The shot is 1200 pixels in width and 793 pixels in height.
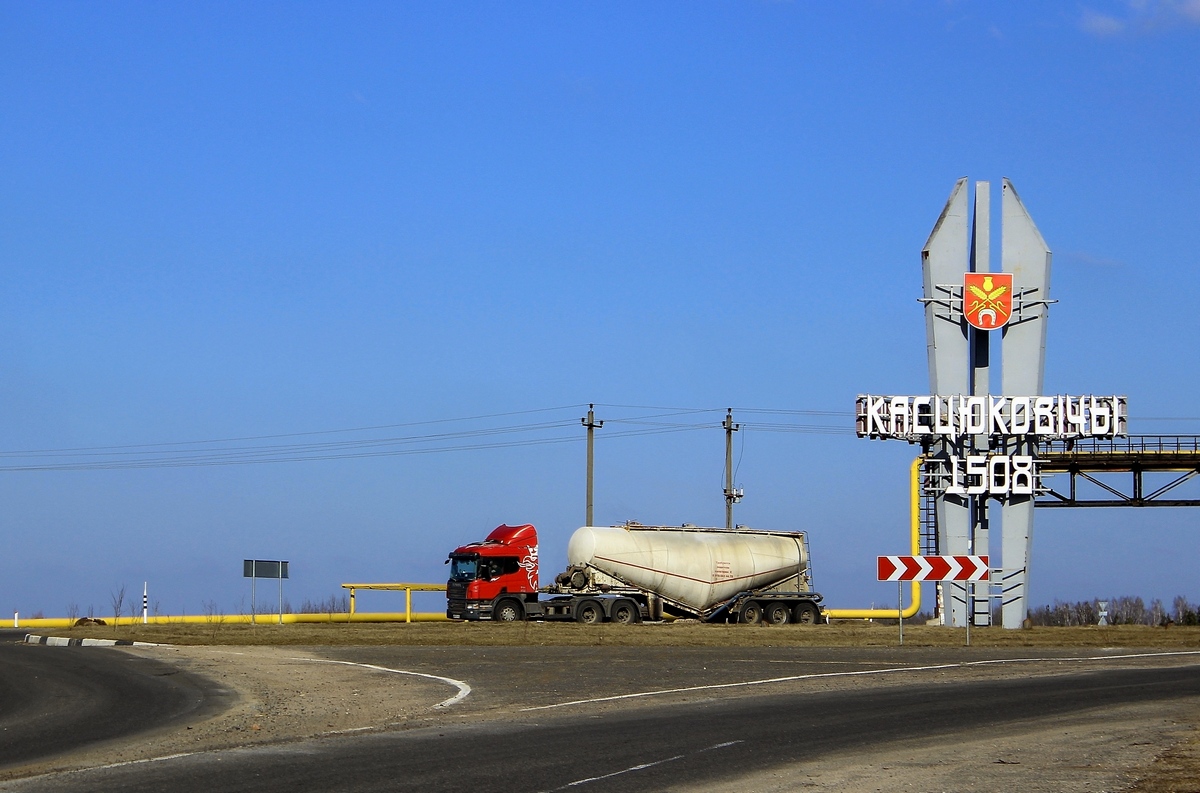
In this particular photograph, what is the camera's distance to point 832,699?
20.1 m

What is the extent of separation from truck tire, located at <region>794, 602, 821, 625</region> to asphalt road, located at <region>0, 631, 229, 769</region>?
29.4 metres

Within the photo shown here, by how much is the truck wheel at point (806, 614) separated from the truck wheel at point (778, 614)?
376 millimetres

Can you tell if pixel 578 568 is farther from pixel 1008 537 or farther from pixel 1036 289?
pixel 1036 289

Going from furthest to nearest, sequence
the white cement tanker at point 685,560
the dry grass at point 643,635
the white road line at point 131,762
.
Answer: the white cement tanker at point 685,560 < the dry grass at point 643,635 < the white road line at point 131,762

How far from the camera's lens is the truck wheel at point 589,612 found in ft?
160

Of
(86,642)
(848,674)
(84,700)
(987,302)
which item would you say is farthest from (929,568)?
(84,700)

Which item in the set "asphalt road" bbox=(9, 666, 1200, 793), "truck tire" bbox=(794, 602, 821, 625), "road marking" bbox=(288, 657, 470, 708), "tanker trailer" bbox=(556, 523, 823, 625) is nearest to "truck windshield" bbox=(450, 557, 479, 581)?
"tanker trailer" bbox=(556, 523, 823, 625)

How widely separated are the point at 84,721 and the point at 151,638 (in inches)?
805

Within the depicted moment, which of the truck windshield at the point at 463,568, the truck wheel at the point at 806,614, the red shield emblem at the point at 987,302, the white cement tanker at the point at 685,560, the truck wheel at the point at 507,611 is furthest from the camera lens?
the truck wheel at the point at 806,614

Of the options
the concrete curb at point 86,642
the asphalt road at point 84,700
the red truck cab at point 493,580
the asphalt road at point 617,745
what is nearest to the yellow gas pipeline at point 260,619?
the red truck cab at point 493,580

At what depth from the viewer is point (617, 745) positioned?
47.2ft

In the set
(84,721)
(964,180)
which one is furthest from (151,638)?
(964,180)

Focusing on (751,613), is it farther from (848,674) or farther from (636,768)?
(636,768)

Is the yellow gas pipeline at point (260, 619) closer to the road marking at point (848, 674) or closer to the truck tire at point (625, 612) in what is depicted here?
the truck tire at point (625, 612)
